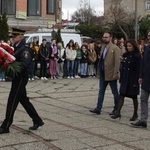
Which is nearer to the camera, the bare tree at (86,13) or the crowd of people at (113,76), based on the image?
the crowd of people at (113,76)

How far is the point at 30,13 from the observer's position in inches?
1414

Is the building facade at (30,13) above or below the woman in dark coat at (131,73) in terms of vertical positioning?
above

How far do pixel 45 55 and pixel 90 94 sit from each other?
4.92 metres

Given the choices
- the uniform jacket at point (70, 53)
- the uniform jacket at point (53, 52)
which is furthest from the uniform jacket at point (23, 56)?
the uniform jacket at point (70, 53)

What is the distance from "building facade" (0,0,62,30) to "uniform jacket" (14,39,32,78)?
27322 millimetres

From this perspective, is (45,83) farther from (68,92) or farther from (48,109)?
(48,109)

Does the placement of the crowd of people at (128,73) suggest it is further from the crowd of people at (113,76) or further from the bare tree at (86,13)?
the bare tree at (86,13)

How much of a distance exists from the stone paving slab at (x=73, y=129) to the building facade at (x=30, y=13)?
23259mm

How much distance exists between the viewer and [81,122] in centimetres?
843

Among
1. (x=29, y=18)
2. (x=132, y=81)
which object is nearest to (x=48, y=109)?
(x=132, y=81)

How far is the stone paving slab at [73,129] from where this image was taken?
6.52 meters

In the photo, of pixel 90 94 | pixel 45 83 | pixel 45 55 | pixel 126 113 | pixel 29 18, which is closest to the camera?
pixel 126 113

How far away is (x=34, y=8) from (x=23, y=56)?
96.8 feet

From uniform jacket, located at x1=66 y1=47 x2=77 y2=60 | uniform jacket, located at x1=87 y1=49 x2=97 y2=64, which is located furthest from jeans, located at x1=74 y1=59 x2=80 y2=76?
uniform jacket, located at x1=87 y1=49 x2=97 y2=64
